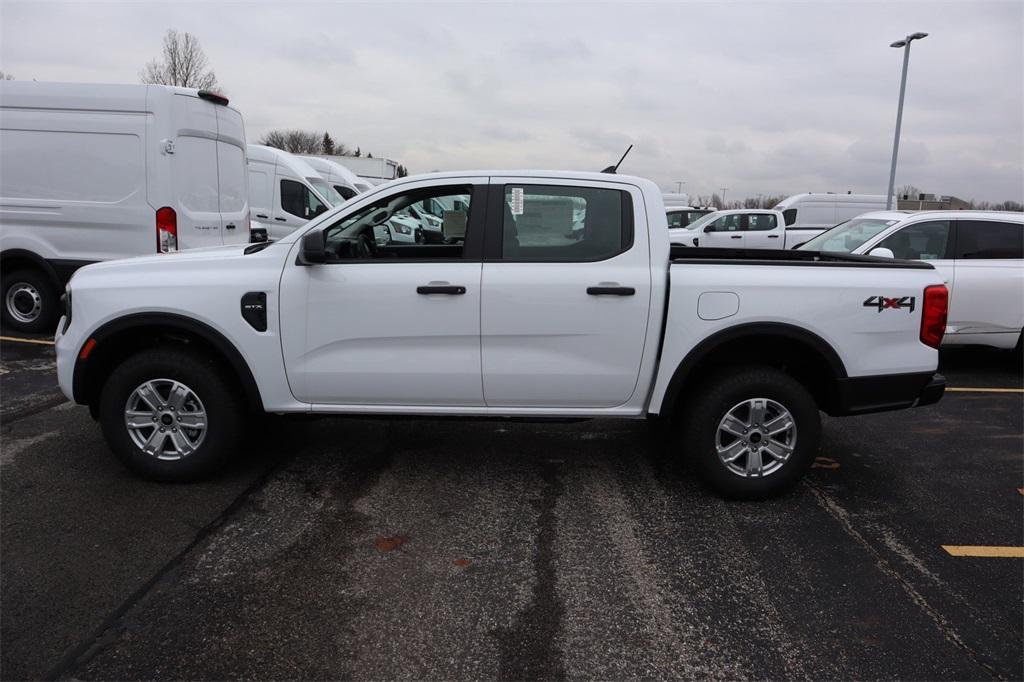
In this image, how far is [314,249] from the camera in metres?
4.04

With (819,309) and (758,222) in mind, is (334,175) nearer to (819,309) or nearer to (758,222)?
(758,222)

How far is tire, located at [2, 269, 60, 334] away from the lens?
8.41 m

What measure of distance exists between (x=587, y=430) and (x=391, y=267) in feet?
7.39

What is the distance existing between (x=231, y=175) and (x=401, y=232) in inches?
197

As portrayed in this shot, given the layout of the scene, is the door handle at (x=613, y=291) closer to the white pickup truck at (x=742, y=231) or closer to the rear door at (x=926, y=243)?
the rear door at (x=926, y=243)

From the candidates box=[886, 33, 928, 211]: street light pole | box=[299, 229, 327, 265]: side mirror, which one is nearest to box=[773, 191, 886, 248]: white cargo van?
box=[886, 33, 928, 211]: street light pole

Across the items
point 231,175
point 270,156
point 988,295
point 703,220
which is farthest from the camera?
point 703,220

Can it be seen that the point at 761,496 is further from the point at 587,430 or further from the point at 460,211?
the point at 460,211

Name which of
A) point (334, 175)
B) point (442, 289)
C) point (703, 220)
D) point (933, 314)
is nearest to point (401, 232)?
point (442, 289)

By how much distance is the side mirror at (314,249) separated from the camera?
4039 millimetres

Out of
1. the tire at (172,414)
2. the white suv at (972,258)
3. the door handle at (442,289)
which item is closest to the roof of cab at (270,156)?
the tire at (172,414)

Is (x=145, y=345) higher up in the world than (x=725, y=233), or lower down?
lower down

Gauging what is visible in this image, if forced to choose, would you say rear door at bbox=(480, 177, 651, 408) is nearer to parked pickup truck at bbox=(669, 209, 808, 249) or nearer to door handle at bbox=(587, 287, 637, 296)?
door handle at bbox=(587, 287, 637, 296)

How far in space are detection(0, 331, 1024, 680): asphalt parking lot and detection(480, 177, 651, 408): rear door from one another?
0.72 meters
